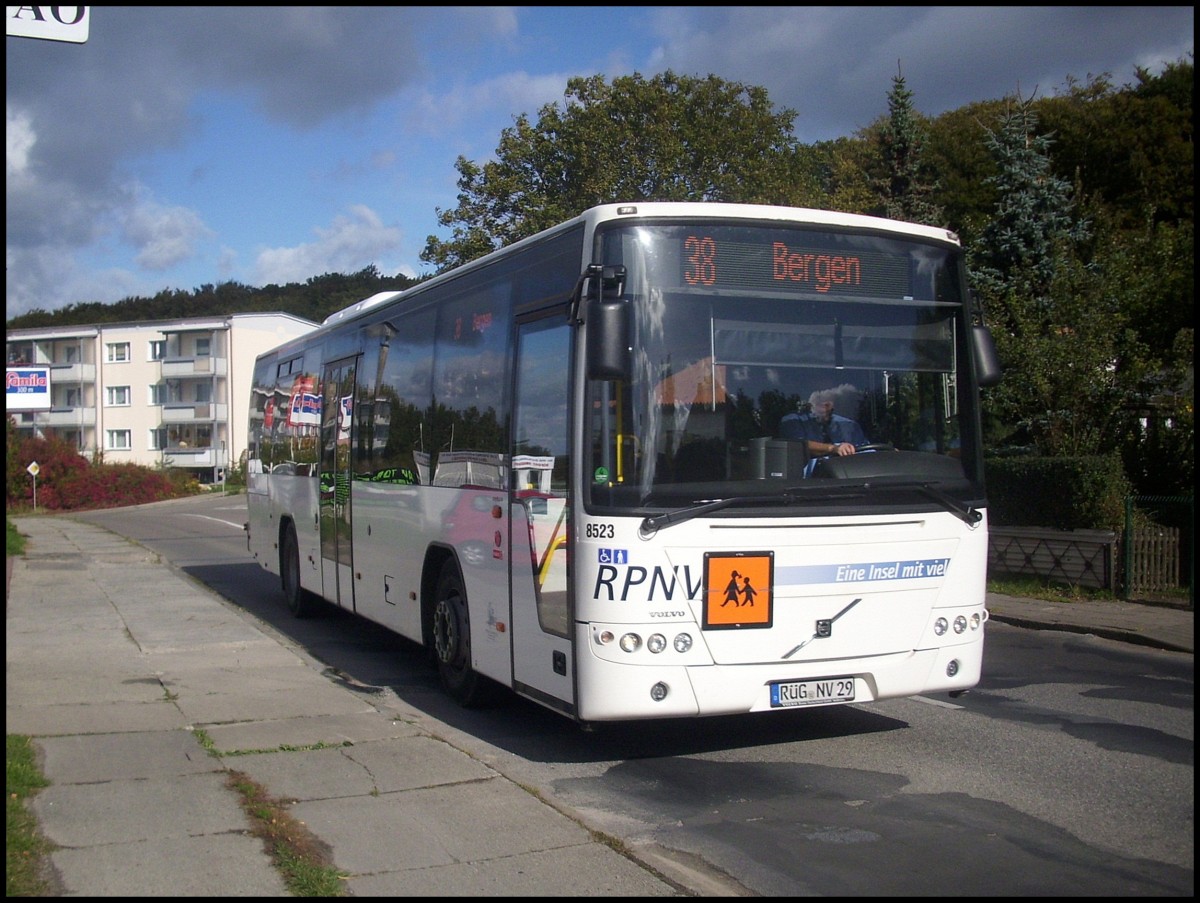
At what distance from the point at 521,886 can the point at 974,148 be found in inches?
1697

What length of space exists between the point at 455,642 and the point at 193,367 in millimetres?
79337

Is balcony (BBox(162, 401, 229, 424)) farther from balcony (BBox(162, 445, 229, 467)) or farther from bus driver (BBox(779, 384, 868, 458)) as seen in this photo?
bus driver (BBox(779, 384, 868, 458))

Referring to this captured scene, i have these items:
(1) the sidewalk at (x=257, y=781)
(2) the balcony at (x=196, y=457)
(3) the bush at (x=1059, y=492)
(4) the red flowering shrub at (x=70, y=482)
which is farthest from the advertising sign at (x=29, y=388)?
(2) the balcony at (x=196, y=457)

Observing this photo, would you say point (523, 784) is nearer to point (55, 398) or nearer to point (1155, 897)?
point (1155, 897)

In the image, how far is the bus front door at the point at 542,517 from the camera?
274 inches

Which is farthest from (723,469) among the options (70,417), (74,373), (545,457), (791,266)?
(70,417)

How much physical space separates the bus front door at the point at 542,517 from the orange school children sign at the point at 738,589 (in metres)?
0.86

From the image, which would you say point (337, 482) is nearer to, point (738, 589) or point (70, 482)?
point (738, 589)

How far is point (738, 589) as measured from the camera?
22.1 feet

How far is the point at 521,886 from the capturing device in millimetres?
4914

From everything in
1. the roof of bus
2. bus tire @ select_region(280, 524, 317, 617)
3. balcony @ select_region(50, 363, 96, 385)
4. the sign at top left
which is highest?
balcony @ select_region(50, 363, 96, 385)

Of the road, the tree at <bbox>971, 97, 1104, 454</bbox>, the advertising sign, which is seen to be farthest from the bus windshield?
the advertising sign

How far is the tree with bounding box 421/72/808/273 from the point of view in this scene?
3153 cm

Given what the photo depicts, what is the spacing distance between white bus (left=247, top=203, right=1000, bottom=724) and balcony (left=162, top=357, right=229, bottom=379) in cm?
7881
